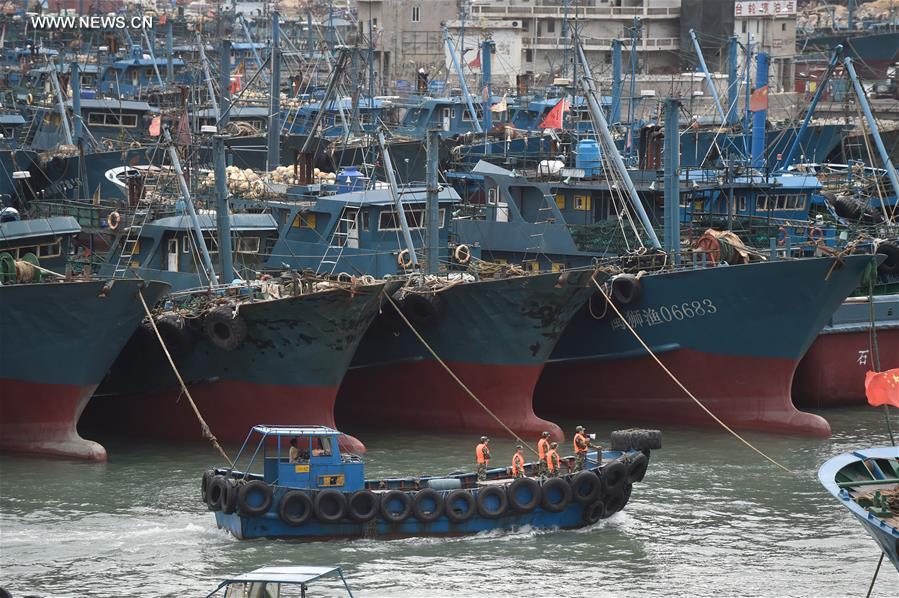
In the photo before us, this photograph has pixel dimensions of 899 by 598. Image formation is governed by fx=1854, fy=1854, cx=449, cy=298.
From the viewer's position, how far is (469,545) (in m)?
28.5

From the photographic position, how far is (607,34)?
81.0 meters

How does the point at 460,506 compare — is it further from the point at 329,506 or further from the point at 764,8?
the point at 764,8

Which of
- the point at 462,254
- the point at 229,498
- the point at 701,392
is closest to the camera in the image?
the point at 229,498

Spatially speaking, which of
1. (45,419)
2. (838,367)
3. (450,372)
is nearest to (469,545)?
(450,372)

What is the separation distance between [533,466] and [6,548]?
8319mm

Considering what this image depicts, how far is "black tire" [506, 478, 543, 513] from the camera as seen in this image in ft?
94.6

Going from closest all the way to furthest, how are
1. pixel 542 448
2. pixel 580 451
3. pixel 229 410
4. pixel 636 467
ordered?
pixel 636 467, pixel 580 451, pixel 542 448, pixel 229 410

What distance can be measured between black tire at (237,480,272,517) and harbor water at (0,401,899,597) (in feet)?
1.65

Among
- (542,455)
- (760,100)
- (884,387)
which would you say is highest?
(760,100)

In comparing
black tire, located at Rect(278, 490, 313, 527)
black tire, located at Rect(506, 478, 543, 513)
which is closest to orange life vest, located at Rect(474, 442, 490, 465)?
black tire, located at Rect(506, 478, 543, 513)

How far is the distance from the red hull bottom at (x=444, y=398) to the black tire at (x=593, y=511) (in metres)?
6.68

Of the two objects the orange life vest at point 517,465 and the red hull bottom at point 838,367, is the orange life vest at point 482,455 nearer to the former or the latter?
the orange life vest at point 517,465

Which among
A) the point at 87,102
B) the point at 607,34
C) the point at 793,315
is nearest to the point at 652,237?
the point at 793,315

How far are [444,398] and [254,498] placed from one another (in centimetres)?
965
